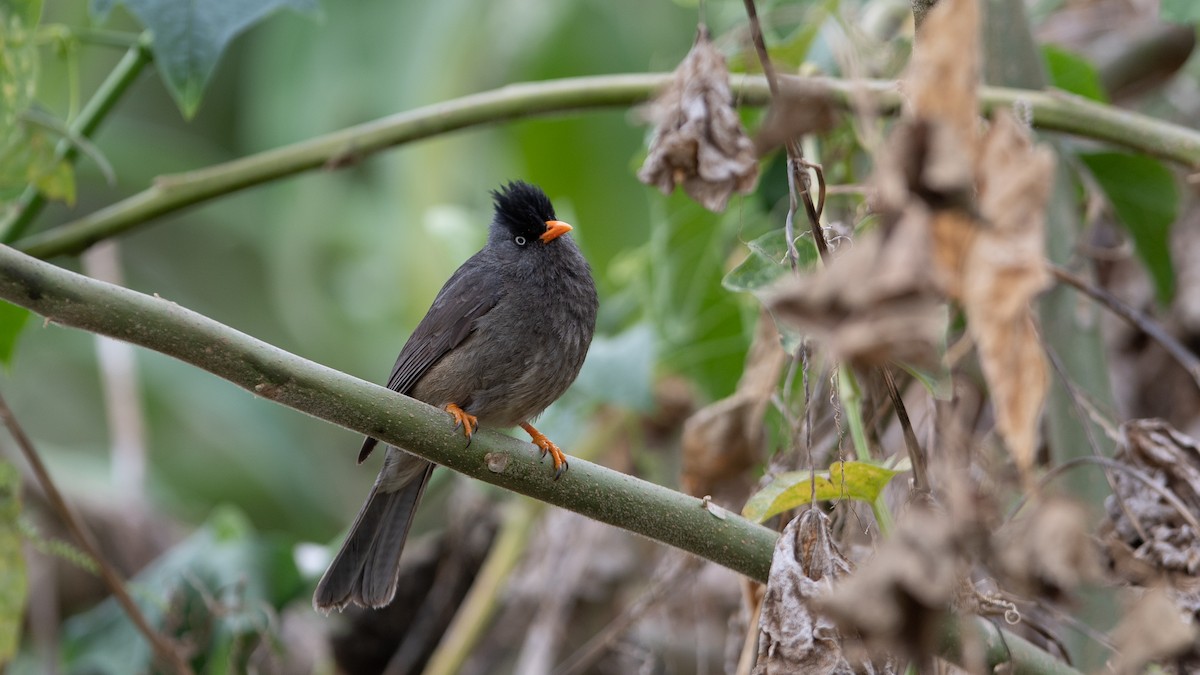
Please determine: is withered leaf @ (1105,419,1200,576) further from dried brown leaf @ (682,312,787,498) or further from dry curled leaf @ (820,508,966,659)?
dry curled leaf @ (820,508,966,659)

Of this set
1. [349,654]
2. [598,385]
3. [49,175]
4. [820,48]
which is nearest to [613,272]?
[598,385]

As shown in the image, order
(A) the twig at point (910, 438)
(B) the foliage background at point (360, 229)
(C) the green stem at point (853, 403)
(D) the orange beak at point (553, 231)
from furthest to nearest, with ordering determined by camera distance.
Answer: (B) the foliage background at point (360, 229) < (D) the orange beak at point (553, 231) < (C) the green stem at point (853, 403) < (A) the twig at point (910, 438)

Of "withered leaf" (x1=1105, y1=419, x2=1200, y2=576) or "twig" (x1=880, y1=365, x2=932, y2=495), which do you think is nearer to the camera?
"twig" (x1=880, y1=365, x2=932, y2=495)

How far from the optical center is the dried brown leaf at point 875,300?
104 cm

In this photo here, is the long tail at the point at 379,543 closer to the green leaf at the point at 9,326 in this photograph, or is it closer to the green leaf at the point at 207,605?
the green leaf at the point at 207,605

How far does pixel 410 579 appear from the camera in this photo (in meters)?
4.43

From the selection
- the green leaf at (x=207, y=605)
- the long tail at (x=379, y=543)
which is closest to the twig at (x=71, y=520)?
the green leaf at (x=207, y=605)

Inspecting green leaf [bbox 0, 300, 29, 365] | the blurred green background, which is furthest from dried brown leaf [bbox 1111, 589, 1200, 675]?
the blurred green background

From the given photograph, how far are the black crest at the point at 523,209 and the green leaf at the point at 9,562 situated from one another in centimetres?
155

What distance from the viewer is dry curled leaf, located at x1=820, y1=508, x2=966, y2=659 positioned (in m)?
1.08

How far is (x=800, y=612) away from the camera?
181cm

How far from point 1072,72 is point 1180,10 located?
2.04 feet

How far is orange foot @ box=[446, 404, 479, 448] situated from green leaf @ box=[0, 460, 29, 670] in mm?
1102

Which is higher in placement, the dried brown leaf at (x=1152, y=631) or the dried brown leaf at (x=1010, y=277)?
the dried brown leaf at (x=1010, y=277)
